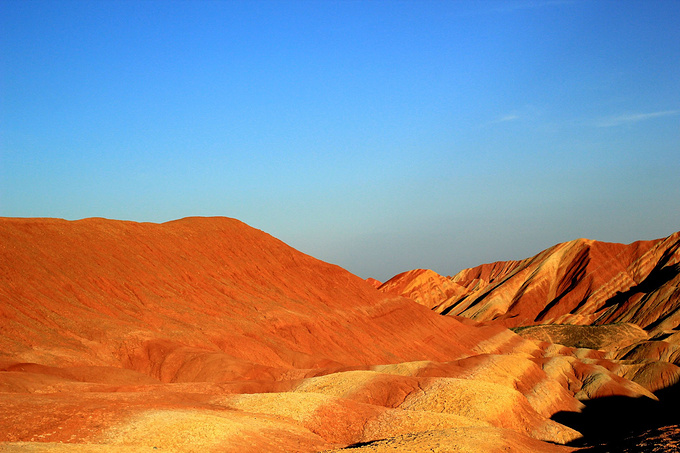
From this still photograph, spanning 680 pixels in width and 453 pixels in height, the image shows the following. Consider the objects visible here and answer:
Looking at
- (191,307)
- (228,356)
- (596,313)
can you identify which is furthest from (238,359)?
(596,313)

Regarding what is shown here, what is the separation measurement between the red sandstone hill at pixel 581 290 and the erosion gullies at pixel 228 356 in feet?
102

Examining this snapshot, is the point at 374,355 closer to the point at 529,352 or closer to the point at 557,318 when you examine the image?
the point at 529,352

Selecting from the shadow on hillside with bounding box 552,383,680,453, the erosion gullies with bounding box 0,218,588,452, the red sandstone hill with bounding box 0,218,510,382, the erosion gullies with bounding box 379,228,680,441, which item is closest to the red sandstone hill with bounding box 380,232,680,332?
the erosion gullies with bounding box 379,228,680,441

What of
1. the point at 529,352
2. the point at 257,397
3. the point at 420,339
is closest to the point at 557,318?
the point at 529,352

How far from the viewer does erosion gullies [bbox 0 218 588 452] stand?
20.0 meters

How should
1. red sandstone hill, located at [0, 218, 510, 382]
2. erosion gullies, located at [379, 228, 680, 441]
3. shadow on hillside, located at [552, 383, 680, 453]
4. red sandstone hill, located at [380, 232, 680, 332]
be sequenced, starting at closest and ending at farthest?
1. red sandstone hill, located at [0, 218, 510, 382]
2. shadow on hillside, located at [552, 383, 680, 453]
3. erosion gullies, located at [379, 228, 680, 441]
4. red sandstone hill, located at [380, 232, 680, 332]

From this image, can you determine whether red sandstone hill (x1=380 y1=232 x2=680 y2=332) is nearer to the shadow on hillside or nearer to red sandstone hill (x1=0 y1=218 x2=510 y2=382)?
red sandstone hill (x1=0 y1=218 x2=510 y2=382)

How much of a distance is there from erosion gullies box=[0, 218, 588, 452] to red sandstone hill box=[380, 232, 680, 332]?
102 ft

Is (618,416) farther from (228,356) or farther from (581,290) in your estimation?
(581,290)

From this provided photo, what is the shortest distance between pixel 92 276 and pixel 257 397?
2624cm

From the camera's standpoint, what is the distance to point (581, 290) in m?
108

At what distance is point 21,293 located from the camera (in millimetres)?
39938

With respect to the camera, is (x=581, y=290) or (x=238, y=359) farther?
(x=581, y=290)

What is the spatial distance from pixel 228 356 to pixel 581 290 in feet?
289
